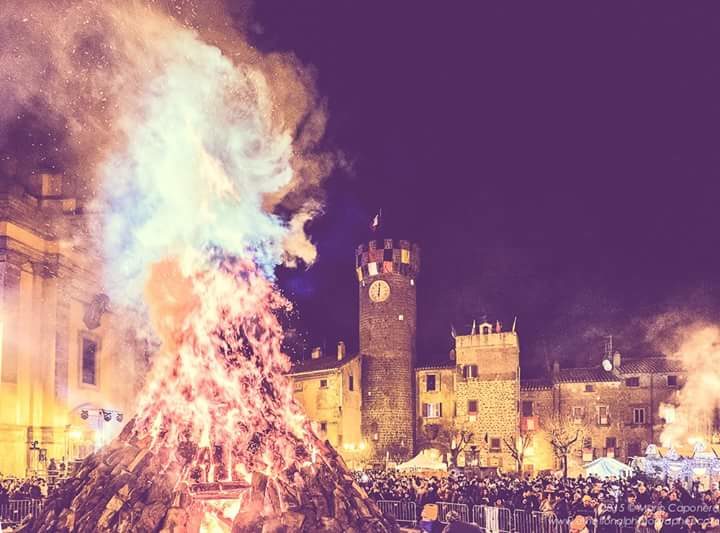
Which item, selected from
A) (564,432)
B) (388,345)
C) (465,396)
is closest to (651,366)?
(564,432)

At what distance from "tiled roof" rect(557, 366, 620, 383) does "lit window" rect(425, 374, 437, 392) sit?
11.0m

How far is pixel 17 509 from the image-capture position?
24859 millimetres

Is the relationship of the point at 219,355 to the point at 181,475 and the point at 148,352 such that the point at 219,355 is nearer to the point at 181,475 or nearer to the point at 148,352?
the point at 181,475

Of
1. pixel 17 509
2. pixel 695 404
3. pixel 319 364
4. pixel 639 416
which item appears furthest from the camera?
pixel 319 364

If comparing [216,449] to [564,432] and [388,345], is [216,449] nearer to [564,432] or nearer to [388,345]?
[564,432]

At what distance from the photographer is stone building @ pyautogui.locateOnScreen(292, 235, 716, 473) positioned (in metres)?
68.6

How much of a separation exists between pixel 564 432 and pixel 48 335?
43.1 m

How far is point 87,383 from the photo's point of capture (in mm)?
47906

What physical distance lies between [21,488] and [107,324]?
2448 centimetres

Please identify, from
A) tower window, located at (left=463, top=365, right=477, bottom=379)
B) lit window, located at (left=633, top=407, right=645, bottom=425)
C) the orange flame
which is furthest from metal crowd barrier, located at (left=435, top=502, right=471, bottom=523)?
tower window, located at (left=463, top=365, right=477, bottom=379)

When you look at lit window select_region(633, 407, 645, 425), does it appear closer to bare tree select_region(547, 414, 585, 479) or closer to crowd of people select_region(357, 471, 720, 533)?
bare tree select_region(547, 414, 585, 479)

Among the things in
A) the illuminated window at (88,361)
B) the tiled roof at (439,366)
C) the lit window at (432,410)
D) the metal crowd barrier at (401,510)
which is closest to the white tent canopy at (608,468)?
the metal crowd barrier at (401,510)

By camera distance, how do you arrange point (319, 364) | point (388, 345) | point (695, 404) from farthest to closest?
point (319, 364) → point (388, 345) → point (695, 404)

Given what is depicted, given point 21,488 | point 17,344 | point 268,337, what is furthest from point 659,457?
point 17,344
